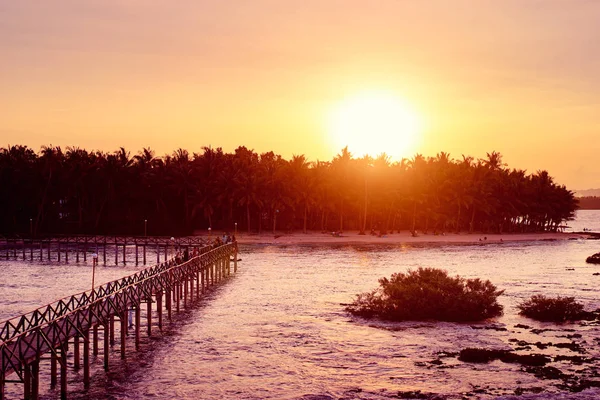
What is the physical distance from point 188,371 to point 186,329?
32.7 ft

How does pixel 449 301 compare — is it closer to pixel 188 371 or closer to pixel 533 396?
pixel 533 396

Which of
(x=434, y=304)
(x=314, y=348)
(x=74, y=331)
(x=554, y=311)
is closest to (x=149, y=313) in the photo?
(x=74, y=331)

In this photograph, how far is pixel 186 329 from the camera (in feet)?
135

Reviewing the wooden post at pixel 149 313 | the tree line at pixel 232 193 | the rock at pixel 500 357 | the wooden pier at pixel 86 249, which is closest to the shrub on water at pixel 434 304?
the rock at pixel 500 357

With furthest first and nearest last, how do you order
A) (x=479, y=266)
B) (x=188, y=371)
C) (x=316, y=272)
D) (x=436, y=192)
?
1. (x=436, y=192)
2. (x=479, y=266)
3. (x=316, y=272)
4. (x=188, y=371)

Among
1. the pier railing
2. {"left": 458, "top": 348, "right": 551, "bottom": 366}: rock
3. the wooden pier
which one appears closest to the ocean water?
{"left": 458, "top": 348, "right": 551, "bottom": 366}: rock

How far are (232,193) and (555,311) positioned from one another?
84.9 metres

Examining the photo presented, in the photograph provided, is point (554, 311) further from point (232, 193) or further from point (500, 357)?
point (232, 193)

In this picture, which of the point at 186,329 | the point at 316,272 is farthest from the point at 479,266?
the point at 186,329

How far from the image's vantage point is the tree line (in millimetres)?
122438

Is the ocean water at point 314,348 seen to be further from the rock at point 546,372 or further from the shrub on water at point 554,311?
the shrub on water at point 554,311

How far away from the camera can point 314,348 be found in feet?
117

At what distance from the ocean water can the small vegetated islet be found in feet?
A: 3.22

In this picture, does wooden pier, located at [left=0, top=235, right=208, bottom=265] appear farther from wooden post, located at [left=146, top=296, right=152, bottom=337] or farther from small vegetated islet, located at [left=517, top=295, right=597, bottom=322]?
small vegetated islet, located at [left=517, top=295, right=597, bottom=322]
